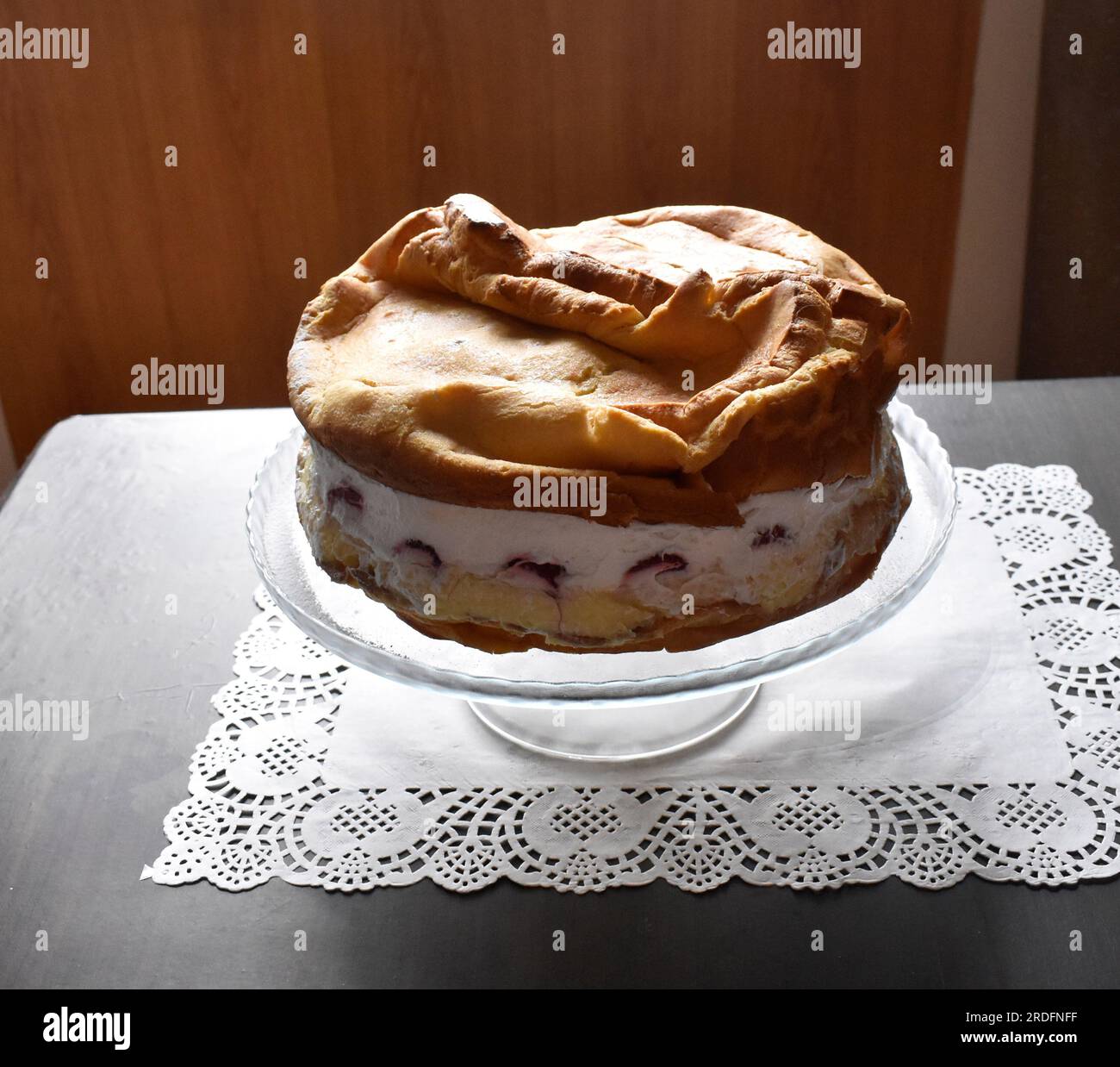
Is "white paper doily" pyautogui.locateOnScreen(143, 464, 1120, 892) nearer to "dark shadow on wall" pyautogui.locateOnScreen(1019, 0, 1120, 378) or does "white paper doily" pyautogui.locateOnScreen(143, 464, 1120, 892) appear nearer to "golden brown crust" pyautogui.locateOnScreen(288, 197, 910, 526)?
"golden brown crust" pyautogui.locateOnScreen(288, 197, 910, 526)

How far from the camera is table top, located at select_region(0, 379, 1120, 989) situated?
100 cm

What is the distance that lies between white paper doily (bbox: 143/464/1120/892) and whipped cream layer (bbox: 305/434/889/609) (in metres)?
0.20

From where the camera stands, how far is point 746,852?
109 centimetres

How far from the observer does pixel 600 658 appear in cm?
116

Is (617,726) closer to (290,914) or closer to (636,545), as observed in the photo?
(636,545)

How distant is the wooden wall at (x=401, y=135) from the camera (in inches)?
93.8

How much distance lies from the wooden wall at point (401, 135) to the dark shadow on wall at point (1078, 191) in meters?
0.16

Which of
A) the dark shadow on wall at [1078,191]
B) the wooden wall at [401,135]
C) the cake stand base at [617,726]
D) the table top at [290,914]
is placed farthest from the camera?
the wooden wall at [401,135]

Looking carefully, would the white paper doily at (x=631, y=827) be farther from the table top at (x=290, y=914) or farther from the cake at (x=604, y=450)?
the cake at (x=604, y=450)

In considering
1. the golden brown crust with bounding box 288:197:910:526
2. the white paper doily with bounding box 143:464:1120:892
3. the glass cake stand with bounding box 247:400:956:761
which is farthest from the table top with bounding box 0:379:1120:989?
the golden brown crust with bounding box 288:197:910:526

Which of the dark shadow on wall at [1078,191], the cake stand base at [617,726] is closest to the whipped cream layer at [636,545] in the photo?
the cake stand base at [617,726]

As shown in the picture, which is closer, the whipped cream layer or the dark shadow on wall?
the whipped cream layer

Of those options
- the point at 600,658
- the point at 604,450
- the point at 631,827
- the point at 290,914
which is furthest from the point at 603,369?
the point at 290,914
